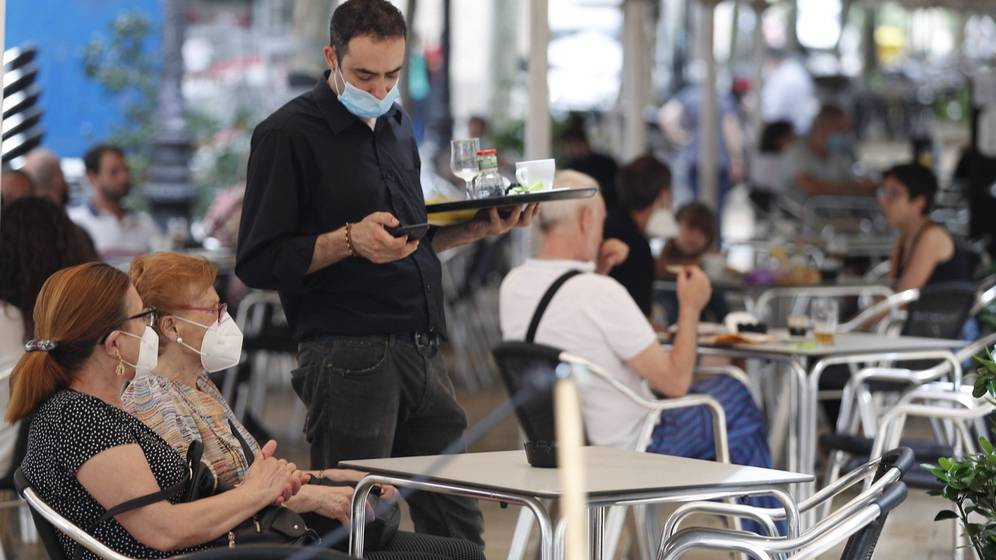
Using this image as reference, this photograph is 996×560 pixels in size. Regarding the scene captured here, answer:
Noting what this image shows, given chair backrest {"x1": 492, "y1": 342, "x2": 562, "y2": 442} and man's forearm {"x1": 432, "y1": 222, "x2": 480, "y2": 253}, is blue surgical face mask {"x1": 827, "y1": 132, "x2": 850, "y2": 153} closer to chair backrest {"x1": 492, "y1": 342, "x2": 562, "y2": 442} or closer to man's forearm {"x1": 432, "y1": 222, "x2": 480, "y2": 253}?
chair backrest {"x1": 492, "y1": 342, "x2": 562, "y2": 442}

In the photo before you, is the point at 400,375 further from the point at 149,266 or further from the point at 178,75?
the point at 178,75

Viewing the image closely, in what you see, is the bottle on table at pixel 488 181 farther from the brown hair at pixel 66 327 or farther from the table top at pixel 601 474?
the brown hair at pixel 66 327

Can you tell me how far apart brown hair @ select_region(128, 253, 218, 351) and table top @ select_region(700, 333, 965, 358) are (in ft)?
7.48

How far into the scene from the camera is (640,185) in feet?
20.0

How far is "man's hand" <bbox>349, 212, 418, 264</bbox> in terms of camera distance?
3227 millimetres

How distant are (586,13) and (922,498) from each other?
14.1 metres

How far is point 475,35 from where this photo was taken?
1850 centimetres

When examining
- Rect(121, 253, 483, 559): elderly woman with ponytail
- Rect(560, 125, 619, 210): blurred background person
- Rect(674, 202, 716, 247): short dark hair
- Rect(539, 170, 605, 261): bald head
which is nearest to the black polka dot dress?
Rect(121, 253, 483, 559): elderly woman with ponytail

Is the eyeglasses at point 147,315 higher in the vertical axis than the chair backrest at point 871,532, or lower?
higher

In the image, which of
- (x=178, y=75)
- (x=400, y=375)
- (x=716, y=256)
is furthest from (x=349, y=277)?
(x=178, y=75)

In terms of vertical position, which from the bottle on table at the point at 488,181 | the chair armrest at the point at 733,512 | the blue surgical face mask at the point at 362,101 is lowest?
the chair armrest at the point at 733,512

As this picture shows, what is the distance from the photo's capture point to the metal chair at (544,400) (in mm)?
4117

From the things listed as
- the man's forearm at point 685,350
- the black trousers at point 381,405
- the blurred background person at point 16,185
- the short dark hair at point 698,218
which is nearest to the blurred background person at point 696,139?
the short dark hair at point 698,218

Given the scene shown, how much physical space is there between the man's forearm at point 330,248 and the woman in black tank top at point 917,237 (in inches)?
157
